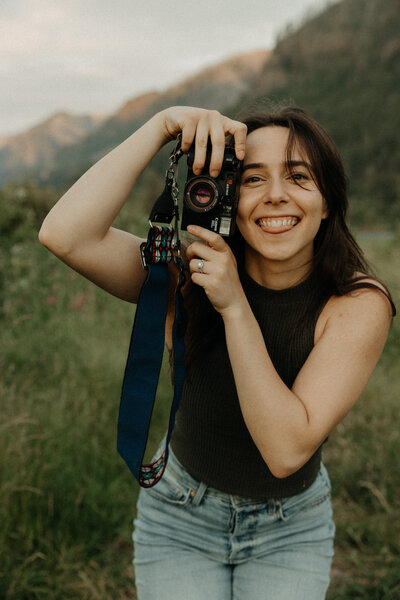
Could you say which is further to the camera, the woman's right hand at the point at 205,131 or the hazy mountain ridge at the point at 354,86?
the hazy mountain ridge at the point at 354,86

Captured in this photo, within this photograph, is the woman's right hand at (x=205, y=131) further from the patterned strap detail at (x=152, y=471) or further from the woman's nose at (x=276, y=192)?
the patterned strap detail at (x=152, y=471)

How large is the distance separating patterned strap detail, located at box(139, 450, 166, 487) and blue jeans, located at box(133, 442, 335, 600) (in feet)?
0.48

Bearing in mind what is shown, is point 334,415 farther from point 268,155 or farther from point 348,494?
point 348,494

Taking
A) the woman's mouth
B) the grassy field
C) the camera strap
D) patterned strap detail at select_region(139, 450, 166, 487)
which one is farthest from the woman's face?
the grassy field

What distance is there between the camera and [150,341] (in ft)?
4.48

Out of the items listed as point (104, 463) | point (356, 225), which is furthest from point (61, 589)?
point (356, 225)

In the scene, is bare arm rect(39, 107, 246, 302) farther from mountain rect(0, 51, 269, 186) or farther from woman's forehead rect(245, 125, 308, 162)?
mountain rect(0, 51, 269, 186)

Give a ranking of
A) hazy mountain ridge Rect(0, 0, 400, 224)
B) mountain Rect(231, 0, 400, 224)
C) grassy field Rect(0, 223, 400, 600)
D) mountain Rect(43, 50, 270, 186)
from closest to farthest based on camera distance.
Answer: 1. grassy field Rect(0, 223, 400, 600)
2. mountain Rect(231, 0, 400, 224)
3. hazy mountain ridge Rect(0, 0, 400, 224)
4. mountain Rect(43, 50, 270, 186)

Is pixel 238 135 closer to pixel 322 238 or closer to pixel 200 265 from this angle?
pixel 200 265

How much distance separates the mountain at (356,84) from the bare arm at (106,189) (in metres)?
19.0

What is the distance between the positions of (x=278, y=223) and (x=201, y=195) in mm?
241

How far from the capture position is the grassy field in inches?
76.3

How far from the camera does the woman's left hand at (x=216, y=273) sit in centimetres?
127

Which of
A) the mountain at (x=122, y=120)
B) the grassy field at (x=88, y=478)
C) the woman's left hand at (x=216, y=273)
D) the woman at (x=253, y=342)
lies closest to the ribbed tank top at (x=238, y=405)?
the woman at (x=253, y=342)
